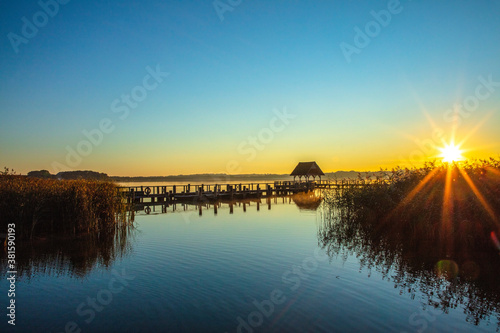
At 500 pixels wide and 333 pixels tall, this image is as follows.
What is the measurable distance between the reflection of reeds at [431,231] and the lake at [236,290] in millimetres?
84

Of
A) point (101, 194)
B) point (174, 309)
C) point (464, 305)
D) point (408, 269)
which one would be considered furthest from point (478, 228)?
point (101, 194)

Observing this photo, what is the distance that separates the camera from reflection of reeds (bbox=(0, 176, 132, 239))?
531 inches

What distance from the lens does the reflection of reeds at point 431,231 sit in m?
8.62

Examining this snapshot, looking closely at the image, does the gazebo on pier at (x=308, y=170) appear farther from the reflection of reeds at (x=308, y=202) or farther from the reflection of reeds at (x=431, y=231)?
the reflection of reeds at (x=431, y=231)

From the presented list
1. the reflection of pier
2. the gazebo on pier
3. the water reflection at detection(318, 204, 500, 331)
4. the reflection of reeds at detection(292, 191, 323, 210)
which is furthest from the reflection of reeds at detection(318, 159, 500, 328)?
the gazebo on pier

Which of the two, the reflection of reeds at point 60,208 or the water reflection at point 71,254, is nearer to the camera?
the water reflection at point 71,254

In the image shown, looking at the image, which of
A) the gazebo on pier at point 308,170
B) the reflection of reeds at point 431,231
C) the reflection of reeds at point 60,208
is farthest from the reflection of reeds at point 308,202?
the reflection of reeds at point 60,208

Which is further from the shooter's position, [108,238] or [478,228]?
[108,238]

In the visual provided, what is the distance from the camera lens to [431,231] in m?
13.8

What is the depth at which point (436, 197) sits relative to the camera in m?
14.6

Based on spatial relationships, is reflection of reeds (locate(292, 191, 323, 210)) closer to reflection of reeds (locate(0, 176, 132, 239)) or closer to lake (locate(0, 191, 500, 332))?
lake (locate(0, 191, 500, 332))

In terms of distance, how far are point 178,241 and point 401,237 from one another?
386 inches

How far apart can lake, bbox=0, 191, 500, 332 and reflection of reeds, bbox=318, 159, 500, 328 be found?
3.3 inches

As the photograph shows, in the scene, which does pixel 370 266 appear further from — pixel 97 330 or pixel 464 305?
pixel 97 330
